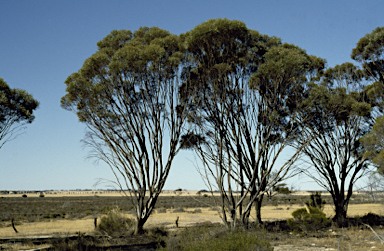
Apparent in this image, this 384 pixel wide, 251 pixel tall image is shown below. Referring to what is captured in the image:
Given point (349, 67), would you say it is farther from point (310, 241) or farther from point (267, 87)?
point (310, 241)

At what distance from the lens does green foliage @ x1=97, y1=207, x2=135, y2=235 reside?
1766 cm

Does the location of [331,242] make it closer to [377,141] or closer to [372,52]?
[377,141]

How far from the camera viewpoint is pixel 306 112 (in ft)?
65.1

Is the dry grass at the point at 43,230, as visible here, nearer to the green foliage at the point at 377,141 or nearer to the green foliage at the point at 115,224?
the green foliage at the point at 115,224

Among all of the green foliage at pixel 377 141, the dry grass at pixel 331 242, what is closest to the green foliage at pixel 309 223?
the dry grass at pixel 331 242

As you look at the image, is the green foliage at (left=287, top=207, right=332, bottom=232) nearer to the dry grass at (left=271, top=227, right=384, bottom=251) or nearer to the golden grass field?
the dry grass at (left=271, top=227, right=384, bottom=251)

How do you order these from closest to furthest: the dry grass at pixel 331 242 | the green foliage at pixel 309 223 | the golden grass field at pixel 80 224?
the dry grass at pixel 331 242 → the green foliage at pixel 309 223 → the golden grass field at pixel 80 224

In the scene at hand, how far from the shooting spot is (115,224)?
17844 mm

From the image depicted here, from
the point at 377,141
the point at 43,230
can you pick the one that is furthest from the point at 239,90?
the point at 43,230

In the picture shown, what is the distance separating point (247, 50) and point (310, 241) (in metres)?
10.9

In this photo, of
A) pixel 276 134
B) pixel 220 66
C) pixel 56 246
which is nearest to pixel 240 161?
pixel 276 134

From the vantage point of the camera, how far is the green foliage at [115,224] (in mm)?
17656

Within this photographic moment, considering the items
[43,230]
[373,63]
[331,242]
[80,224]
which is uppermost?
[373,63]

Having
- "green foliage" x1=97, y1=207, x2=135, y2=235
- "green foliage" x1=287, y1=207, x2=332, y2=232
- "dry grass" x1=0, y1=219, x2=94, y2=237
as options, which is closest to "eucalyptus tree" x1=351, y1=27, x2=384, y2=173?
"green foliage" x1=287, y1=207, x2=332, y2=232
